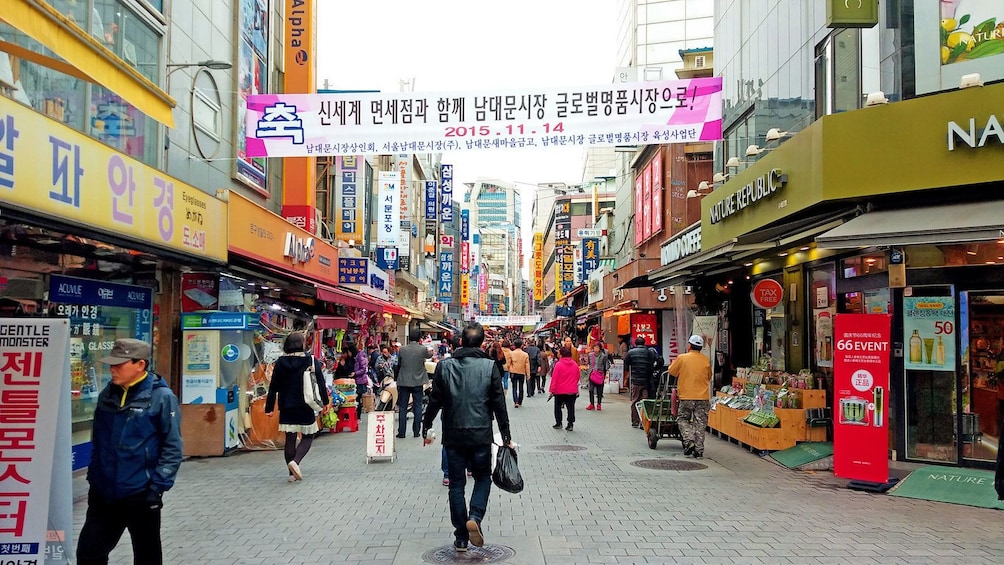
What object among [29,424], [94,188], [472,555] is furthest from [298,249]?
[29,424]

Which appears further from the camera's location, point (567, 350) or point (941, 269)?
point (567, 350)

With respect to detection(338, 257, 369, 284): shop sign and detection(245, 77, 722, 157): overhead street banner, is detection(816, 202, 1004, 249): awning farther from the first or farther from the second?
detection(338, 257, 369, 284): shop sign

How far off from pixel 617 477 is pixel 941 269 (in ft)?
16.2

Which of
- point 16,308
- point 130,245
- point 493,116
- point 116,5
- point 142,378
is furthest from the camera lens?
point 493,116

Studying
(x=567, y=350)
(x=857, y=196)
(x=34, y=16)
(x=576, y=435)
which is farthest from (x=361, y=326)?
(x=34, y=16)

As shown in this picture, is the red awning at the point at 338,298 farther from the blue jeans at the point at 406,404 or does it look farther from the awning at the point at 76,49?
the awning at the point at 76,49

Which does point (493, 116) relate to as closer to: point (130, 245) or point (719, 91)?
point (719, 91)

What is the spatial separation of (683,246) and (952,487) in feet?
36.2

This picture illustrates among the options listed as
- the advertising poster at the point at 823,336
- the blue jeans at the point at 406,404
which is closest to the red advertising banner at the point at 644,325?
the advertising poster at the point at 823,336

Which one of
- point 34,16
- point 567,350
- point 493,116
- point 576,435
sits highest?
point 493,116

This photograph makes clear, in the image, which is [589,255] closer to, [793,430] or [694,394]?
[694,394]

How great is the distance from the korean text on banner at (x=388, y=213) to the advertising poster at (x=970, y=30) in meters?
22.5

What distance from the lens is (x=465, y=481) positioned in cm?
617

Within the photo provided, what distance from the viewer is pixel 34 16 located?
17.8ft
